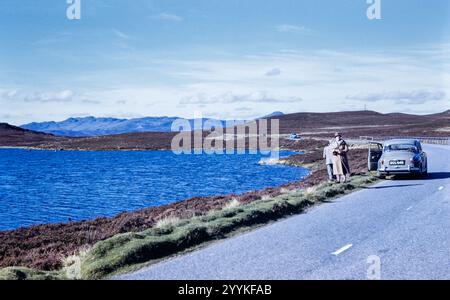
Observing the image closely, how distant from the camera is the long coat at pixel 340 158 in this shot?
2339 cm

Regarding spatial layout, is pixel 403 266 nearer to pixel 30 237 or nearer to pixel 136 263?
pixel 136 263

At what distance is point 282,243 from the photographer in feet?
35.8

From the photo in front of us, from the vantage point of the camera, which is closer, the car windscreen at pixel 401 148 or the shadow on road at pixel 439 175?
the shadow on road at pixel 439 175

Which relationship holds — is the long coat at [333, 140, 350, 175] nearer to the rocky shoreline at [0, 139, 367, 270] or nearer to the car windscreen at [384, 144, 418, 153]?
the car windscreen at [384, 144, 418, 153]

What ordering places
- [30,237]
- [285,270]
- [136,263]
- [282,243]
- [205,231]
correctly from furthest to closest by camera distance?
[30,237]
[205,231]
[282,243]
[136,263]
[285,270]

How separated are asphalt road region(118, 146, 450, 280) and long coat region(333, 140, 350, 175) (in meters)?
7.17

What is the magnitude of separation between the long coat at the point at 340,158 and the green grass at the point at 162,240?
6641mm

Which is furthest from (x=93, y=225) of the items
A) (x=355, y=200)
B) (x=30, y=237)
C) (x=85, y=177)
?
(x=85, y=177)

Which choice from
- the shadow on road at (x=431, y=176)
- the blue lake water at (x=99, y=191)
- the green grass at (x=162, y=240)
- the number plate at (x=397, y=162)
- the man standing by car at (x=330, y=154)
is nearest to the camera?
the green grass at (x=162, y=240)

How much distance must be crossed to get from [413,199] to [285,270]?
10672mm

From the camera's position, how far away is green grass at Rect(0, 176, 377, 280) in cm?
931

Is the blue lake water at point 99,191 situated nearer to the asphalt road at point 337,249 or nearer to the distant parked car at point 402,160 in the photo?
the distant parked car at point 402,160

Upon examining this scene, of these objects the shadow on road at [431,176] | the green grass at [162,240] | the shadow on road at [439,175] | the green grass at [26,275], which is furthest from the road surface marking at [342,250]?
the shadow on road at [439,175]
